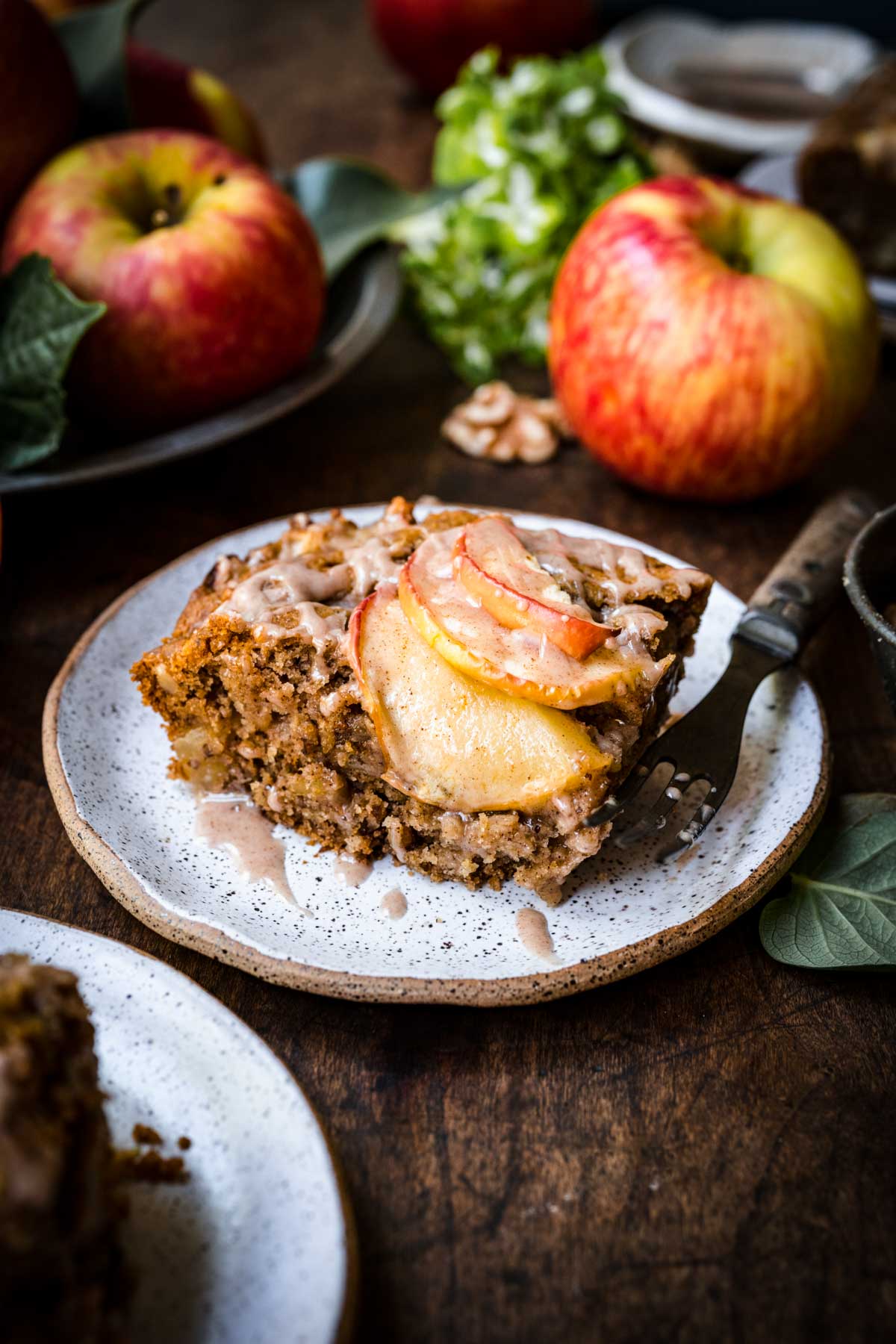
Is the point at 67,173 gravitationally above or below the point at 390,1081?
above

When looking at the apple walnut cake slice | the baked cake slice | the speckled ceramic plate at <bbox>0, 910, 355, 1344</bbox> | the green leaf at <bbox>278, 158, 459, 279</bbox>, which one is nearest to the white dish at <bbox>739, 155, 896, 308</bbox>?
the green leaf at <bbox>278, 158, 459, 279</bbox>

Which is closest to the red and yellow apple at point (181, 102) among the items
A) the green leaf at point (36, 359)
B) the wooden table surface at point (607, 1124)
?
the green leaf at point (36, 359)

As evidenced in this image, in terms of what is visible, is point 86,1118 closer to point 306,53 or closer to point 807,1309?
point 807,1309

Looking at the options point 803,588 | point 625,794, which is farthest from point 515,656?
point 803,588

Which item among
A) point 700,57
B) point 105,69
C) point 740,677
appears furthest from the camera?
point 700,57

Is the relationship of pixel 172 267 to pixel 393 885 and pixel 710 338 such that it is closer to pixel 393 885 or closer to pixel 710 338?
pixel 710 338

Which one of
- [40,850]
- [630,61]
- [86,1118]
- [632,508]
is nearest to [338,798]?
[40,850]
